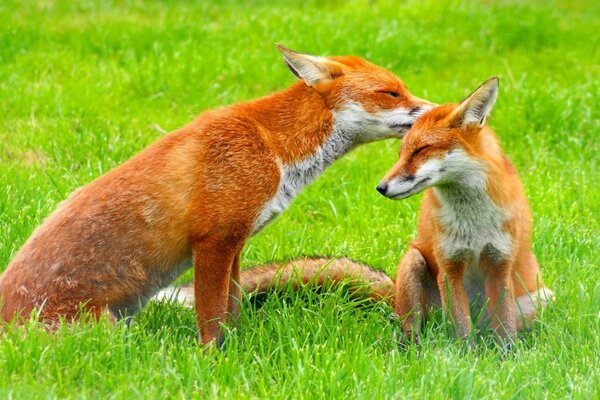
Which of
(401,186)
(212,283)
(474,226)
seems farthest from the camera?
(474,226)

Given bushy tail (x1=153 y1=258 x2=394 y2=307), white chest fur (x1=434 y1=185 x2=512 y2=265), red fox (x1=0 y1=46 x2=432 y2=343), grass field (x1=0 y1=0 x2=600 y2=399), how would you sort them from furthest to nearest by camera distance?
bushy tail (x1=153 y1=258 x2=394 y2=307) → white chest fur (x1=434 y1=185 x2=512 y2=265) → red fox (x1=0 y1=46 x2=432 y2=343) → grass field (x1=0 y1=0 x2=600 y2=399)

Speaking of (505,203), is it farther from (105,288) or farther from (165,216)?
(105,288)

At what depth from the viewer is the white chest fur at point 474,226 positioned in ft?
17.8

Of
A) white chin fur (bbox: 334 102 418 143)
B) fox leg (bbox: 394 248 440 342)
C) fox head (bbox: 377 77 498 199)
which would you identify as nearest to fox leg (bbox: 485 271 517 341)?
fox leg (bbox: 394 248 440 342)

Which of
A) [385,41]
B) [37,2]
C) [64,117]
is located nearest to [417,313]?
[64,117]

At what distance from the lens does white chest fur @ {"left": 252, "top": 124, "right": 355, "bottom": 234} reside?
17.3 feet

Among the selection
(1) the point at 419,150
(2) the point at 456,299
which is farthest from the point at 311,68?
(2) the point at 456,299

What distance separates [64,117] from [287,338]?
15.5ft

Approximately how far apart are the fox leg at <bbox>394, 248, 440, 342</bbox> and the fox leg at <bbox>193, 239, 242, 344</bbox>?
45.6 inches

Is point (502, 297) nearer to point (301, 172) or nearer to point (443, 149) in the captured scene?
point (443, 149)

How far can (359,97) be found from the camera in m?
5.55

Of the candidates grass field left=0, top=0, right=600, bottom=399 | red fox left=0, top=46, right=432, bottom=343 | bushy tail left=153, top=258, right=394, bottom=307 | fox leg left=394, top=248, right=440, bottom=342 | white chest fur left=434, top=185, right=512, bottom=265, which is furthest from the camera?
bushy tail left=153, top=258, right=394, bottom=307

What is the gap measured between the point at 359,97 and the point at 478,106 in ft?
2.26

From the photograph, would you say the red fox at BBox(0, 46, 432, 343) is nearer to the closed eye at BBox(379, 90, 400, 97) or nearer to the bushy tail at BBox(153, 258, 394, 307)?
the closed eye at BBox(379, 90, 400, 97)
